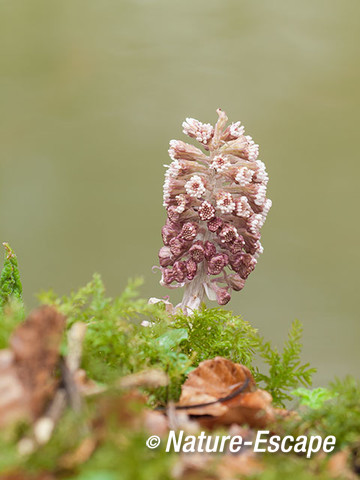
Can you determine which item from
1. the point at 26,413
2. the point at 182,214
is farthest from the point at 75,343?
the point at 182,214

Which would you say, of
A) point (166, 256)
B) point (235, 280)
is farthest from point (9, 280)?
point (235, 280)

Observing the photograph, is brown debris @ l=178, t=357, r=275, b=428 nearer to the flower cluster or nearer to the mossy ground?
the mossy ground

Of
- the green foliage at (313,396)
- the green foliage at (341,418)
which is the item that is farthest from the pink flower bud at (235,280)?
the green foliage at (341,418)

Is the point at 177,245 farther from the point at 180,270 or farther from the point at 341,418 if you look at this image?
the point at 341,418

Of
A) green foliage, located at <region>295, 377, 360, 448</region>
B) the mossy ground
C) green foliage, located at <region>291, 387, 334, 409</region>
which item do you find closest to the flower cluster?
the mossy ground

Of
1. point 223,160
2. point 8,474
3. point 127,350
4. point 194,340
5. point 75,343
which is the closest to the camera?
point 8,474

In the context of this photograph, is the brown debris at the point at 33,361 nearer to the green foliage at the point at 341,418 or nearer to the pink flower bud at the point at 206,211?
the green foliage at the point at 341,418

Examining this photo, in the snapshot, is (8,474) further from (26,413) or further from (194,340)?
(194,340)
